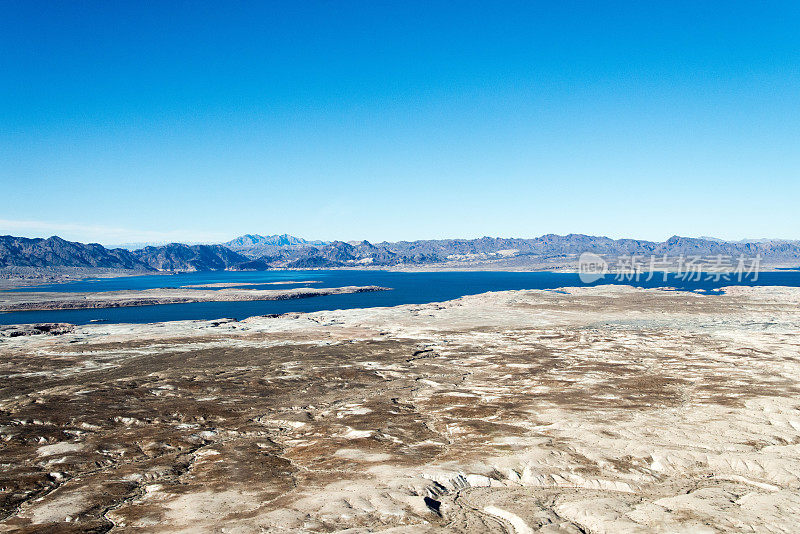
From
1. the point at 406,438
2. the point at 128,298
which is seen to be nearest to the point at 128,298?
the point at 128,298

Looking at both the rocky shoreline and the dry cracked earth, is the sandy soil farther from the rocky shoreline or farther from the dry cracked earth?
the dry cracked earth

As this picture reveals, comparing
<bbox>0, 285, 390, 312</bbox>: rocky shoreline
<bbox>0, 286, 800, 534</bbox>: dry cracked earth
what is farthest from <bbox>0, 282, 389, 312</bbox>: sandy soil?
<bbox>0, 286, 800, 534</bbox>: dry cracked earth

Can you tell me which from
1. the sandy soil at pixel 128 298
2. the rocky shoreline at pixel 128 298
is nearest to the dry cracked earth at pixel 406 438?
the rocky shoreline at pixel 128 298

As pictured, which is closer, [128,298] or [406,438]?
[406,438]

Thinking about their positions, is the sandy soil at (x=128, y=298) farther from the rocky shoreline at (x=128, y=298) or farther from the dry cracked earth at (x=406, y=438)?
the dry cracked earth at (x=406, y=438)

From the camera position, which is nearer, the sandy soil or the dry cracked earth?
the dry cracked earth

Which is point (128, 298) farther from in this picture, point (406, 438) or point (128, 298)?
point (406, 438)

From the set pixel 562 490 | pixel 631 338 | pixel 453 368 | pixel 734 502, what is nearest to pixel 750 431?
pixel 734 502

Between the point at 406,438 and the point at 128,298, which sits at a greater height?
the point at 406,438

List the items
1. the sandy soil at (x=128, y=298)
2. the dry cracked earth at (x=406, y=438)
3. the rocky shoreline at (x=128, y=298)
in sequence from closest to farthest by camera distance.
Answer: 1. the dry cracked earth at (x=406, y=438)
2. the rocky shoreline at (x=128, y=298)
3. the sandy soil at (x=128, y=298)

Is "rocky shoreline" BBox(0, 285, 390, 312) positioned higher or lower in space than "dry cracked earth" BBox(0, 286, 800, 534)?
lower
